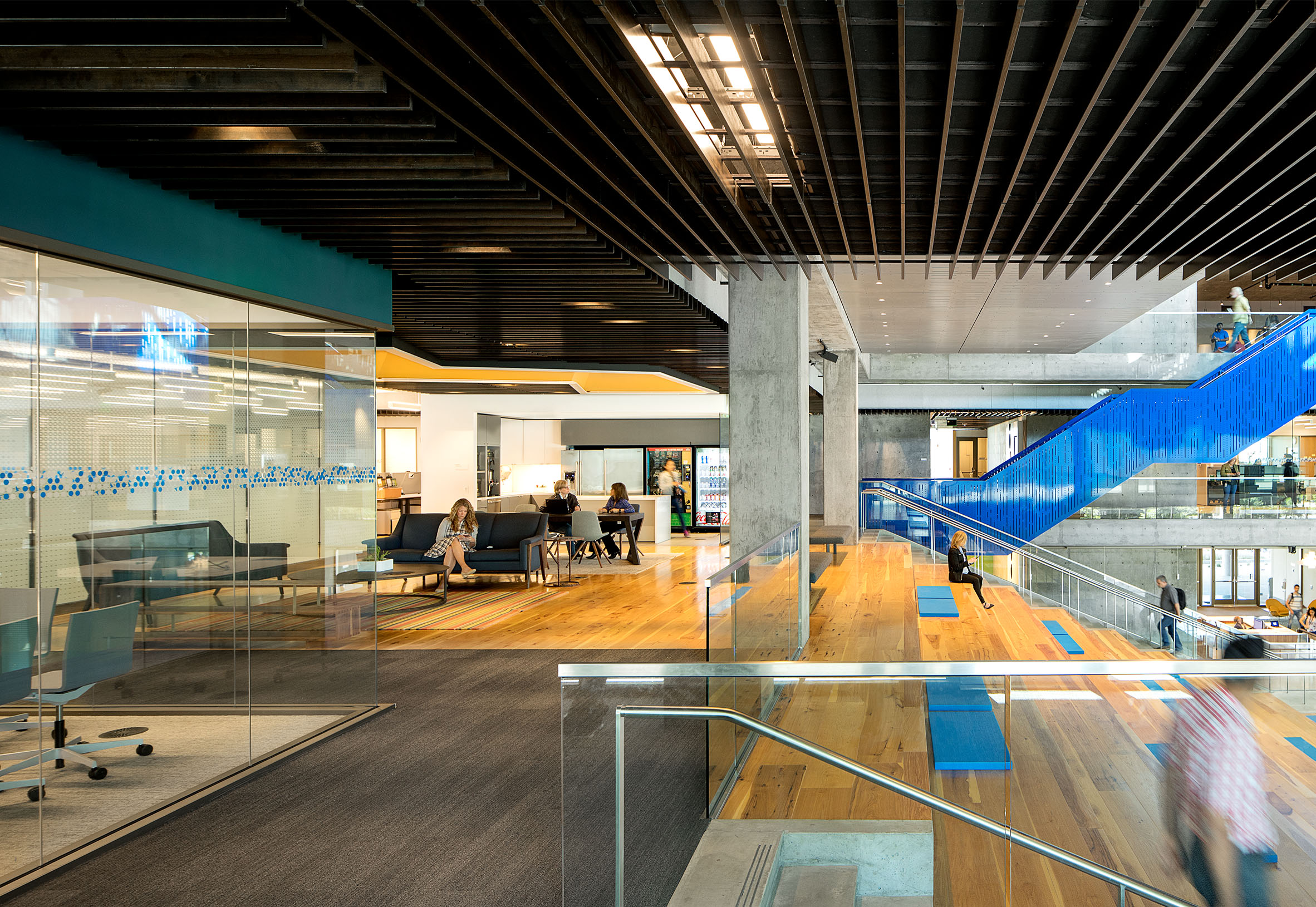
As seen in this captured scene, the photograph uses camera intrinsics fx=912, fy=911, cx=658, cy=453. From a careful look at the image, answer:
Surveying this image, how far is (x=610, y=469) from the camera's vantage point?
22.4 m

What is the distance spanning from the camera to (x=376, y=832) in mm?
4227

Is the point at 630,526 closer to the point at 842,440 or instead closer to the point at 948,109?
the point at 842,440

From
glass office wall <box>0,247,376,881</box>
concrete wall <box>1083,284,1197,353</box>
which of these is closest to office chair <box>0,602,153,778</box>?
glass office wall <box>0,247,376,881</box>

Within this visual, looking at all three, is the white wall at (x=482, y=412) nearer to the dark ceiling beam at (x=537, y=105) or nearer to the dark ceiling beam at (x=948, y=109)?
the dark ceiling beam at (x=948, y=109)

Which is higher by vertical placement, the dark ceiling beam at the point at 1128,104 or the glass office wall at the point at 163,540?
the dark ceiling beam at the point at 1128,104

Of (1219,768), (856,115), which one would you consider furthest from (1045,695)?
(856,115)

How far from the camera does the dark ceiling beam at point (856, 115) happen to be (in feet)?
10.1

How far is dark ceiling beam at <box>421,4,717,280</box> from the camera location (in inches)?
120

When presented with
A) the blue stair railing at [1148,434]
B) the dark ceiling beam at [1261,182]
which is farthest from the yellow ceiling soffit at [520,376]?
the dark ceiling beam at [1261,182]

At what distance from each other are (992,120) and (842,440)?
13.7m

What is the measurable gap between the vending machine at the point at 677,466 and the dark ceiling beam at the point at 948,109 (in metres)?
16.0

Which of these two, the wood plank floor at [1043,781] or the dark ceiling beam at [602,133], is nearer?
Answer: the wood plank floor at [1043,781]

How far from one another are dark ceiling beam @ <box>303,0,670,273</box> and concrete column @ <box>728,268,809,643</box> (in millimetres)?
2911

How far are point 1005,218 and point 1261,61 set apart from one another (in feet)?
9.05
